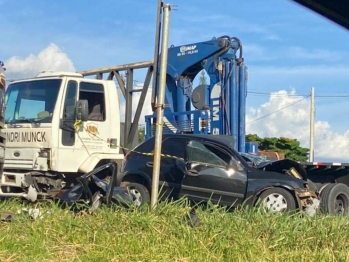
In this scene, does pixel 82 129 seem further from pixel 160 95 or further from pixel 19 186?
pixel 160 95

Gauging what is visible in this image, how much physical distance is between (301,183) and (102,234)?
5180mm

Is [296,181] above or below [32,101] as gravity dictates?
below

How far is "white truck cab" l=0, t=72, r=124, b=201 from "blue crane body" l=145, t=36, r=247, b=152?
268 cm

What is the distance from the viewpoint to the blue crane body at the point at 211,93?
1338 cm

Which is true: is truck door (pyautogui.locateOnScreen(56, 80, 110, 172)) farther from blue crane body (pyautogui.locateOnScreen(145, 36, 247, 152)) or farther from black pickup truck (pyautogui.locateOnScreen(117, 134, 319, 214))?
blue crane body (pyautogui.locateOnScreen(145, 36, 247, 152))

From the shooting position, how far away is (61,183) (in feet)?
35.4

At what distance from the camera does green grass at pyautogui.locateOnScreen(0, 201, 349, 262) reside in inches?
235

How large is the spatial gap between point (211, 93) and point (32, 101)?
13.9 feet

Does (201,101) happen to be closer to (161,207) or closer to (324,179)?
(324,179)

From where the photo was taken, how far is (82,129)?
1080cm

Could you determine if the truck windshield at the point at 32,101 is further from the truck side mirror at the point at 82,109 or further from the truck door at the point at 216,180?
the truck door at the point at 216,180

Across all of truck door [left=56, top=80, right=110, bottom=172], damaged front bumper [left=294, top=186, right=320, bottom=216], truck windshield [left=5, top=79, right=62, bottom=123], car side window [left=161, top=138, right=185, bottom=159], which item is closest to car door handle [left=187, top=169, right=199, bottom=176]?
car side window [left=161, top=138, right=185, bottom=159]

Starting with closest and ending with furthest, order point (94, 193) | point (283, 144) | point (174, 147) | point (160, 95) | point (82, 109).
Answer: point (160, 95) < point (94, 193) < point (82, 109) < point (174, 147) < point (283, 144)

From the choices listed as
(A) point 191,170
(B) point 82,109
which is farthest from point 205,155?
(B) point 82,109
